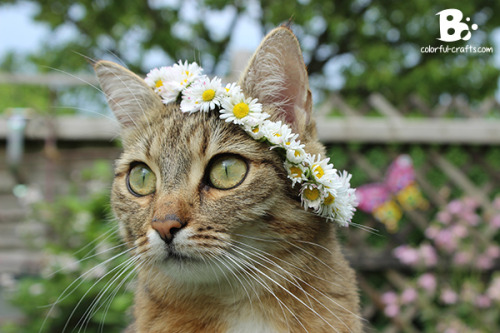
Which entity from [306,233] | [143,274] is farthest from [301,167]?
[143,274]

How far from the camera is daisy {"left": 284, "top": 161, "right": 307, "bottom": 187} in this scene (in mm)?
1280

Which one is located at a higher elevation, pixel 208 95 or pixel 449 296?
pixel 208 95

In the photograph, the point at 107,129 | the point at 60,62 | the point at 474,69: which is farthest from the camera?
the point at 60,62

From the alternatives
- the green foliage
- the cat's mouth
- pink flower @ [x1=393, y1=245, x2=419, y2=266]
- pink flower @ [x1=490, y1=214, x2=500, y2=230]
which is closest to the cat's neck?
the cat's mouth

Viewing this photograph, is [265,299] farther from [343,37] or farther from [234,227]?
[343,37]

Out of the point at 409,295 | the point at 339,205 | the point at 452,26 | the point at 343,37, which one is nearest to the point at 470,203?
the point at 409,295

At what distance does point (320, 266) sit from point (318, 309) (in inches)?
5.1

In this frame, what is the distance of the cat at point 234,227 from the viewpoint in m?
1.25

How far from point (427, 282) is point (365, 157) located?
121 cm

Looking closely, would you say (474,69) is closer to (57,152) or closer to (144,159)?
(57,152)

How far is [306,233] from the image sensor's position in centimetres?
135

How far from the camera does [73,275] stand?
3188 millimetres

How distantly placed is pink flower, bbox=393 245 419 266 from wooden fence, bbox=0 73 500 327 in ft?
0.66

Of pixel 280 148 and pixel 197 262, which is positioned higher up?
pixel 280 148
